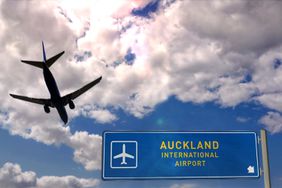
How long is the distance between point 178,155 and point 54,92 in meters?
35.1

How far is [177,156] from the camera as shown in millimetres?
15398

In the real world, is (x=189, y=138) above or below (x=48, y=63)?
below

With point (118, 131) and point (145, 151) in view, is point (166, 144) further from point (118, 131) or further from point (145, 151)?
point (118, 131)

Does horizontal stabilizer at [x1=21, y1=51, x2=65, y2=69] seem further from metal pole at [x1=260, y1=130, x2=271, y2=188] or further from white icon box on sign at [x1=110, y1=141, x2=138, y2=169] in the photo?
metal pole at [x1=260, y1=130, x2=271, y2=188]

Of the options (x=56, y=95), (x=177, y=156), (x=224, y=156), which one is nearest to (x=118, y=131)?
(x=177, y=156)

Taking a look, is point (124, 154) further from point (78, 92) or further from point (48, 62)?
point (48, 62)

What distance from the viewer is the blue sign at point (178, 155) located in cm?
1511

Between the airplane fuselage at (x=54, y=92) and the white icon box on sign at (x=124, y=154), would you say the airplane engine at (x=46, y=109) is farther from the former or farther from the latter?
the white icon box on sign at (x=124, y=154)

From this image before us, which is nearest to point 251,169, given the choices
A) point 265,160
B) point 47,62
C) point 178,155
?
point 265,160

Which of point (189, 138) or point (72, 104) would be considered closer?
point (189, 138)

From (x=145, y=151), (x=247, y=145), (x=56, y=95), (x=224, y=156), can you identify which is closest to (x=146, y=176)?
(x=145, y=151)

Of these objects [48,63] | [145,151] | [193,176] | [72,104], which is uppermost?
[48,63]

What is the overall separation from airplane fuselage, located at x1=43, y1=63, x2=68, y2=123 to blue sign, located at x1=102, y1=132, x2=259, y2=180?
1279 inches

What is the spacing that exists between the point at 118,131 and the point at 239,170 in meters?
4.75
